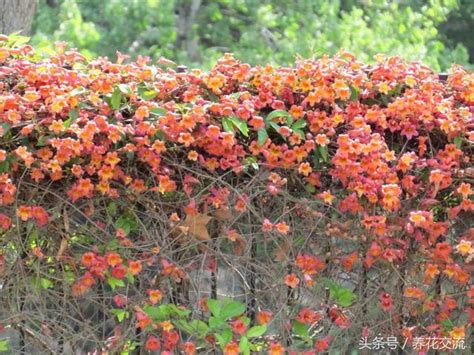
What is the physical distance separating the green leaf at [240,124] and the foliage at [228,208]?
0.02m

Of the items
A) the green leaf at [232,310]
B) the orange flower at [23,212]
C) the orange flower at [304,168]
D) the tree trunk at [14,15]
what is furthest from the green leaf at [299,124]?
the tree trunk at [14,15]

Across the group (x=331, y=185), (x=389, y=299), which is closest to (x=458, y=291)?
(x=389, y=299)

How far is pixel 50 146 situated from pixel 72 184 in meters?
0.13

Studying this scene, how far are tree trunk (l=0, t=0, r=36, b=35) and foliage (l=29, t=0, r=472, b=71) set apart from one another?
404cm

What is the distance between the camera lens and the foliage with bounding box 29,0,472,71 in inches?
350

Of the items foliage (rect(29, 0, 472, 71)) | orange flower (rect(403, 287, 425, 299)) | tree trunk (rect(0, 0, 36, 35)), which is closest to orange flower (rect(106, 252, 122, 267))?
orange flower (rect(403, 287, 425, 299))

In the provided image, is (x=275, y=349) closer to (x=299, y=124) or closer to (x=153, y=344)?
(x=153, y=344)

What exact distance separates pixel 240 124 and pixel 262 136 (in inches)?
2.9

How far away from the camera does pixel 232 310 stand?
273 cm

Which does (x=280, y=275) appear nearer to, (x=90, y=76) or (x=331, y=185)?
(x=331, y=185)

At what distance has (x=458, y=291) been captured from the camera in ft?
9.41

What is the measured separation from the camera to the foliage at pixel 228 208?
8.61 ft

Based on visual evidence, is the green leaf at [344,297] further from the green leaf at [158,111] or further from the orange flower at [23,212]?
the orange flower at [23,212]

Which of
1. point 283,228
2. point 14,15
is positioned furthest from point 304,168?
point 14,15
